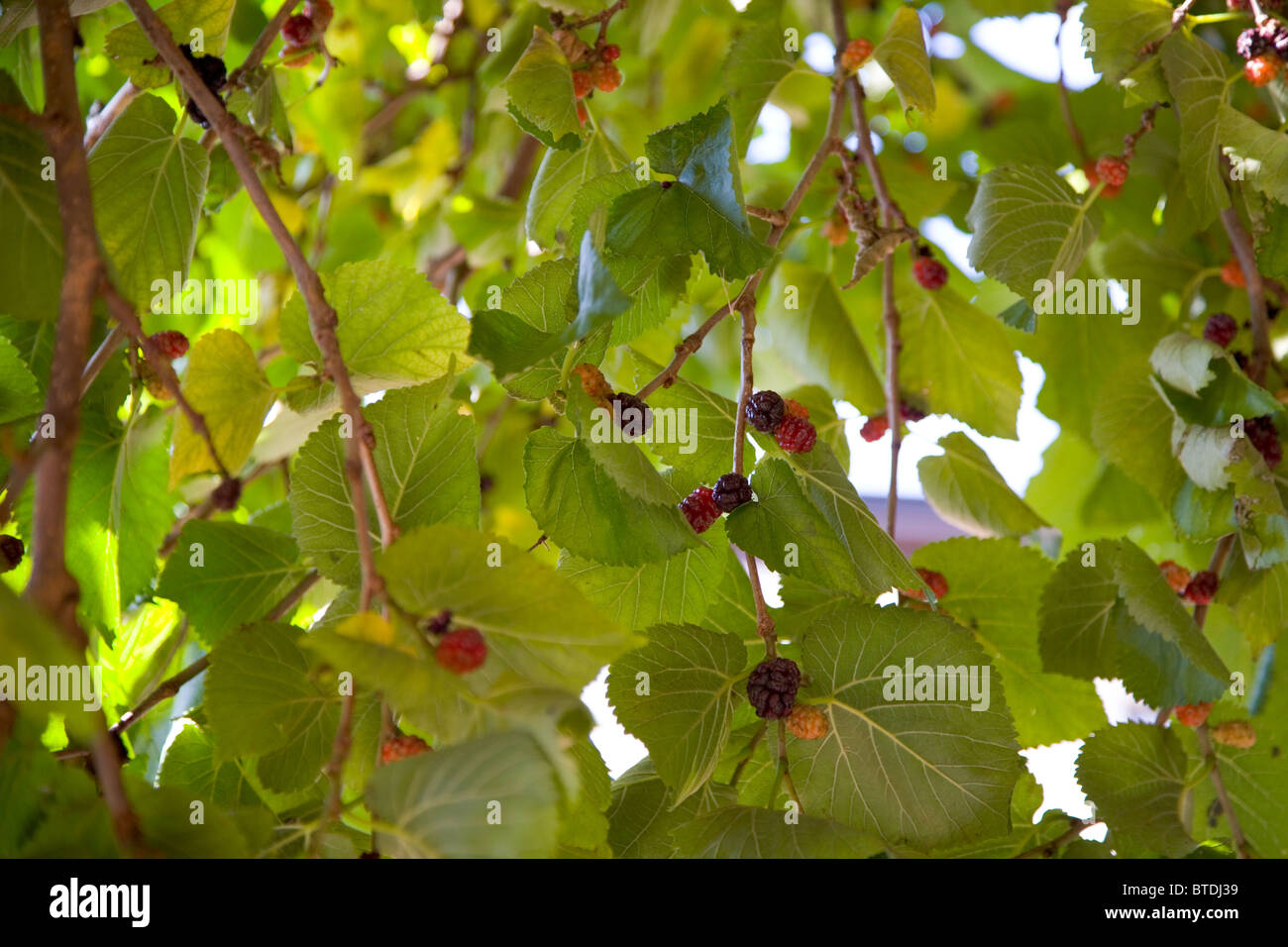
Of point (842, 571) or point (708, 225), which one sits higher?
point (708, 225)

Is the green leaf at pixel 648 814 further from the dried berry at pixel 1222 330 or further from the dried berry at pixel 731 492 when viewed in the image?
the dried berry at pixel 1222 330

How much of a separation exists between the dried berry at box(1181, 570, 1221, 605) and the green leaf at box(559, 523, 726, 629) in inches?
12.2

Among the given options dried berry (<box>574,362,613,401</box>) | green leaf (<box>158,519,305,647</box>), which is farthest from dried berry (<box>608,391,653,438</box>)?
green leaf (<box>158,519,305,647</box>)

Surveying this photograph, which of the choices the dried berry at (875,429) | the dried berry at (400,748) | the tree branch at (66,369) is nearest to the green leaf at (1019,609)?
the dried berry at (875,429)

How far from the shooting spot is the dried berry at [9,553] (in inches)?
17.6

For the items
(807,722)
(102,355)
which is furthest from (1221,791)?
(102,355)

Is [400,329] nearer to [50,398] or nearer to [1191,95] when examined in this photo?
[50,398]

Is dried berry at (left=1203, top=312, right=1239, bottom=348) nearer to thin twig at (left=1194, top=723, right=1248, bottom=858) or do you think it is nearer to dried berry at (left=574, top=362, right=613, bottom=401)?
thin twig at (left=1194, top=723, right=1248, bottom=858)

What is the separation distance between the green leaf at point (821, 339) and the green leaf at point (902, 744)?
306mm

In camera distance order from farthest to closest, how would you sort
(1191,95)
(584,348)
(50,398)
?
(1191,95) < (584,348) < (50,398)

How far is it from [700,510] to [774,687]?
3.0 inches

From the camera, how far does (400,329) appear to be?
448 millimetres
